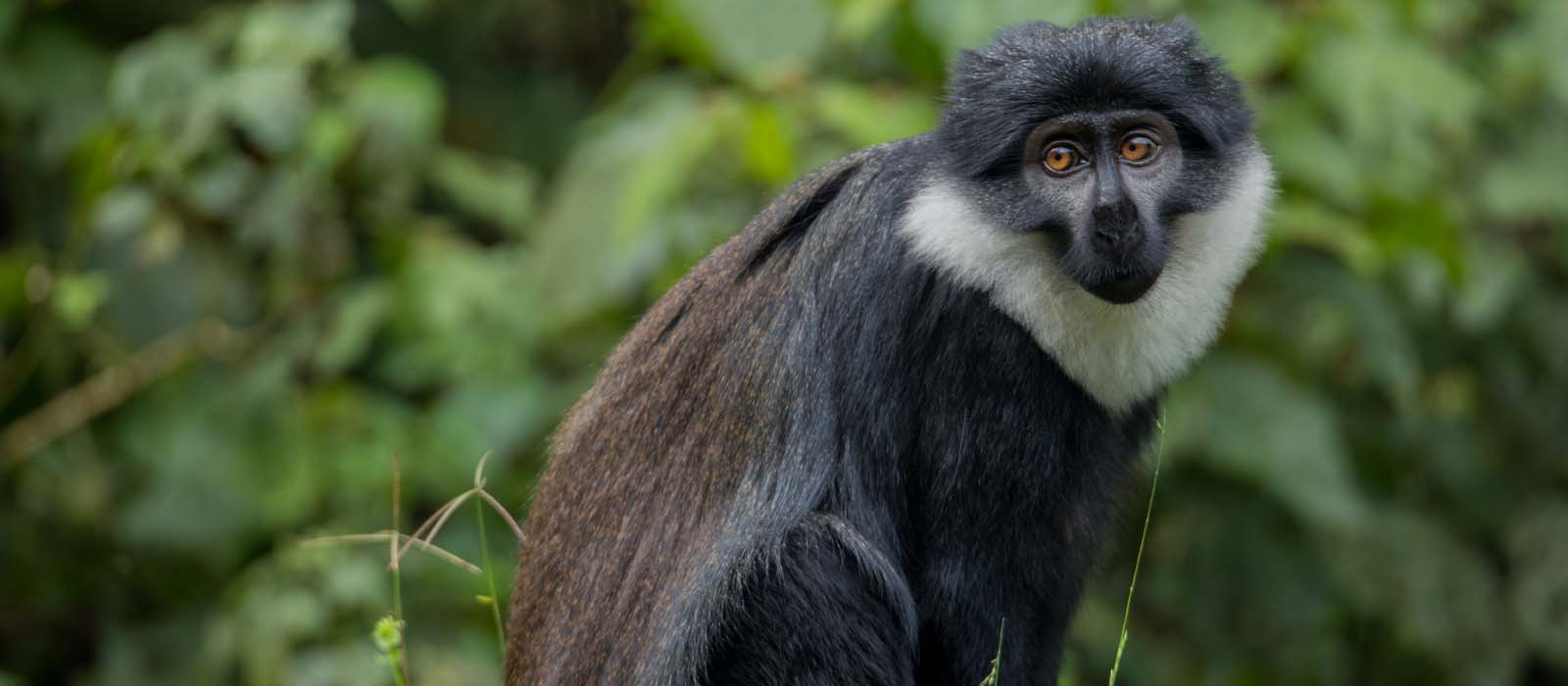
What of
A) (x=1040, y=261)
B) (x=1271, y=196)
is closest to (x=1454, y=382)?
(x=1271, y=196)

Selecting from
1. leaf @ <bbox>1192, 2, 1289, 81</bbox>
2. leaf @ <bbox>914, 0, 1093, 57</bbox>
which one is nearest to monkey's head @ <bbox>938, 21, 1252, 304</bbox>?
leaf @ <bbox>914, 0, 1093, 57</bbox>

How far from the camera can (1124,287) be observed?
4.18 m

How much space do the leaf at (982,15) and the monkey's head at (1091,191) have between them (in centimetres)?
138

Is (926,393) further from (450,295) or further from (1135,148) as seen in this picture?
(450,295)

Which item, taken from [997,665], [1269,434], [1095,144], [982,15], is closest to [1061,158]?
[1095,144]

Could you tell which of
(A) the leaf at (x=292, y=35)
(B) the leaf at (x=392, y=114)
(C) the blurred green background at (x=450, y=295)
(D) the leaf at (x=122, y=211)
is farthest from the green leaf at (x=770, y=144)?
(D) the leaf at (x=122, y=211)

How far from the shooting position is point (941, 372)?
4.28m

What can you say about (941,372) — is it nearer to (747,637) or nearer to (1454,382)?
(747,637)

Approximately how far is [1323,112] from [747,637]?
446cm

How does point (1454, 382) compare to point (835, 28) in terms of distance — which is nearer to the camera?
point (835, 28)

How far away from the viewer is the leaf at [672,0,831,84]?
619cm

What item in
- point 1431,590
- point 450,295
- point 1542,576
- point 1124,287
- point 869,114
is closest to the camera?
point 1124,287

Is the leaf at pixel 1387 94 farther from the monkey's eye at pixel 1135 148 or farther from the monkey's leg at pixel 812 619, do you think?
the monkey's leg at pixel 812 619

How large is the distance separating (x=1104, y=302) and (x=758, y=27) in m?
2.37
